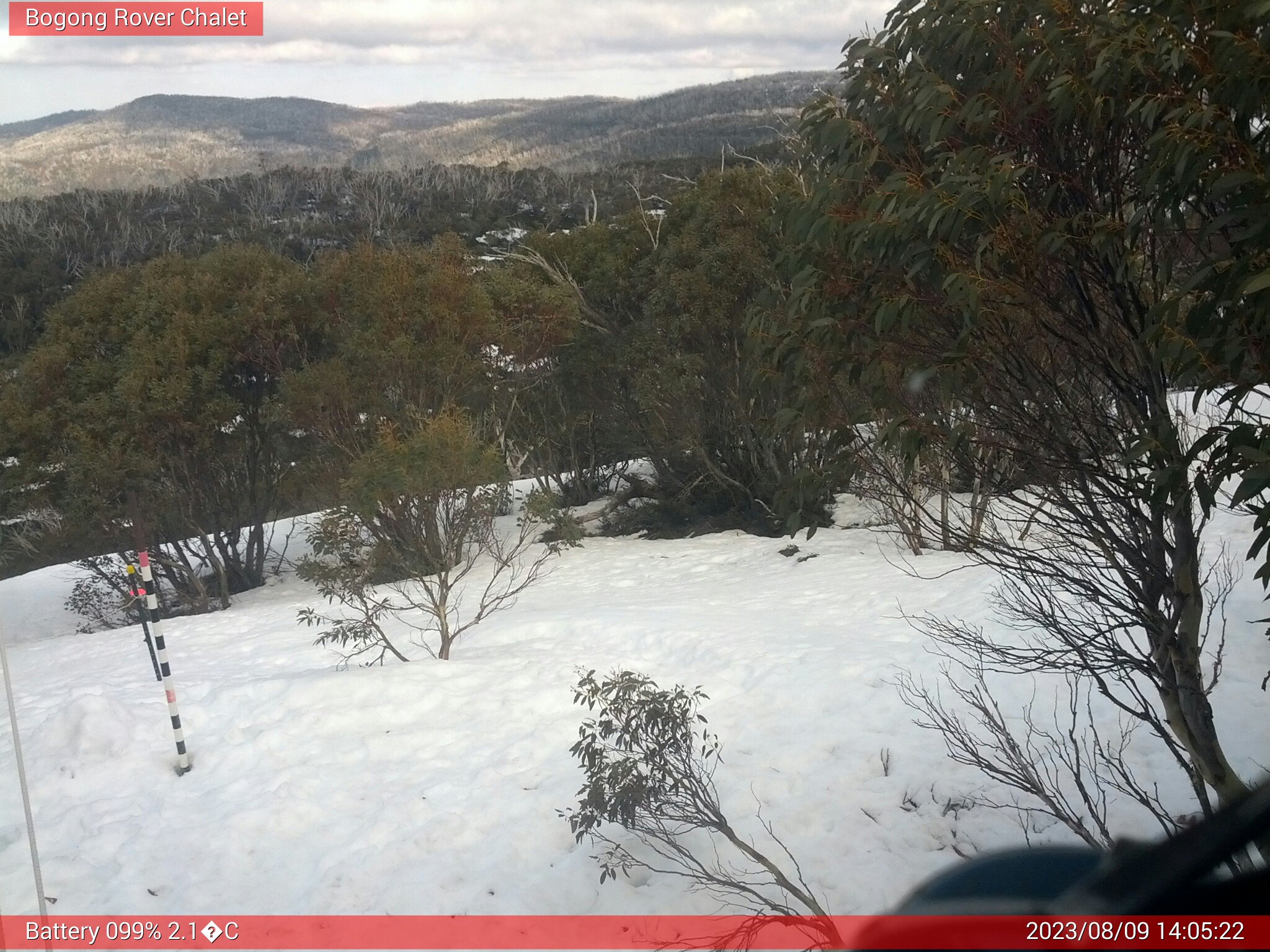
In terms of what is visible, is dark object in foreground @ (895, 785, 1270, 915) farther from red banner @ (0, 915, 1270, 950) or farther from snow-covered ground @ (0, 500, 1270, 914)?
snow-covered ground @ (0, 500, 1270, 914)

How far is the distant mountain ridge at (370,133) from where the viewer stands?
22.3ft

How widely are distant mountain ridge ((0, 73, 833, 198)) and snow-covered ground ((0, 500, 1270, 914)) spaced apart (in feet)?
9.58

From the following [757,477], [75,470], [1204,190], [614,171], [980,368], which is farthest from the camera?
[614,171]

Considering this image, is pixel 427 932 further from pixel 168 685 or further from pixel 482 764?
pixel 168 685

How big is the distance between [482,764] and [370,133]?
12153mm

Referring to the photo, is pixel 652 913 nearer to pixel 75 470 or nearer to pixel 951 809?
pixel 951 809

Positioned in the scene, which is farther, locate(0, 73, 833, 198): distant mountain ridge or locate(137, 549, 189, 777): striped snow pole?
locate(0, 73, 833, 198): distant mountain ridge

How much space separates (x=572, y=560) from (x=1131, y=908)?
412 inches

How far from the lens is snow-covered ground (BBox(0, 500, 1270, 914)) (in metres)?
3.63

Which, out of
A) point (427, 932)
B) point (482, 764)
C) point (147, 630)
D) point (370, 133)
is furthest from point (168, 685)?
point (370, 133)

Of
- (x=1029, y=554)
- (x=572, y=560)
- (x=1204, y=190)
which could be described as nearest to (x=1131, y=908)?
(x=1204, y=190)

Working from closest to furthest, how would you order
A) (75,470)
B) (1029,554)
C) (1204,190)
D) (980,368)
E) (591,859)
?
(1204,190), (980,368), (1029,554), (591,859), (75,470)

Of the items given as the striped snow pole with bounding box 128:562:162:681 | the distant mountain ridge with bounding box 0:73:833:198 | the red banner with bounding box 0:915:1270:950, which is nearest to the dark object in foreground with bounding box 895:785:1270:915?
the red banner with bounding box 0:915:1270:950

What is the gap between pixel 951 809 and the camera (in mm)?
3850
